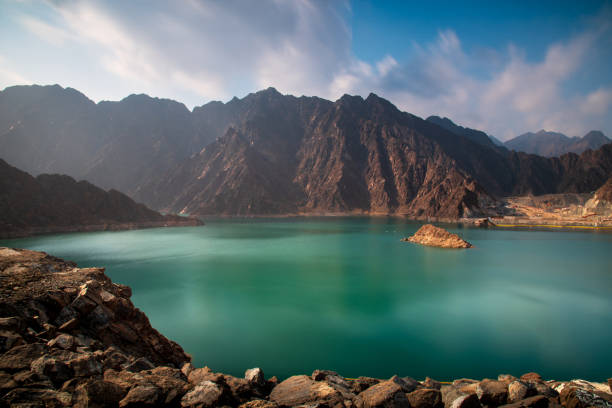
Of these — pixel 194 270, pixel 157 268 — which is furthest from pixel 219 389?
pixel 157 268

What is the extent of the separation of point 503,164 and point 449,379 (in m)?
208

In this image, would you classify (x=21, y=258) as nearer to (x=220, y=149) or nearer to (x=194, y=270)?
(x=194, y=270)

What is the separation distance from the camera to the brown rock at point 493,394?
6504mm

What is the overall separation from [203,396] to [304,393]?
218 centimetres

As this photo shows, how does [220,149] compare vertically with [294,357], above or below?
above

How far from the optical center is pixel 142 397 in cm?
518

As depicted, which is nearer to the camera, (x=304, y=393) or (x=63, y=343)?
(x=304, y=393)

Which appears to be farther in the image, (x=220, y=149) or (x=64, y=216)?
(x=220, y=149)

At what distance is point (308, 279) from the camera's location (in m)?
25.7

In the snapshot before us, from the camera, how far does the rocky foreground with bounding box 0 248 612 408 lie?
203 inches

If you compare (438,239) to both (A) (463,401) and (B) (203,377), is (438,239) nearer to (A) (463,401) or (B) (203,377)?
(A) (463,401)

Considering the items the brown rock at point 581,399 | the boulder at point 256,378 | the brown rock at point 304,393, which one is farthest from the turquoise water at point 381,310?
the brown rock at point 581,399

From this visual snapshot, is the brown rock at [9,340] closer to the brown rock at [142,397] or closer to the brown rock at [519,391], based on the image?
the brown rock at [142,397]

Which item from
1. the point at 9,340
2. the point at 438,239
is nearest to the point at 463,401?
the point at 9,340
